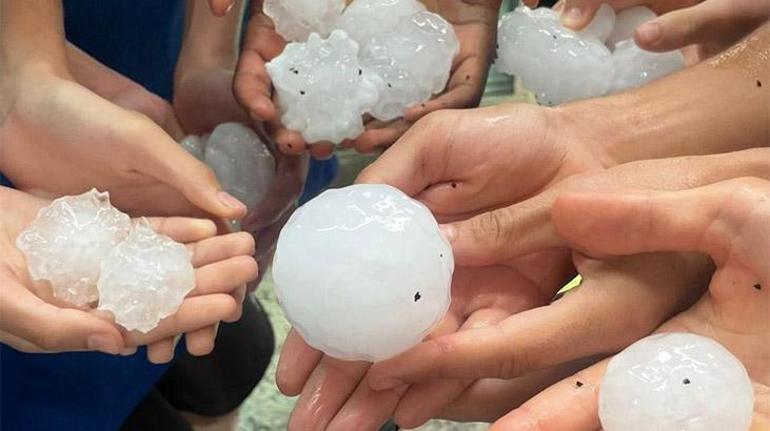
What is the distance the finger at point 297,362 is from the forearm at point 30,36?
18.0 inches

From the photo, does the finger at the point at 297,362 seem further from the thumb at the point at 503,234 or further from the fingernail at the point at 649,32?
the fingernail at the point at 649,32

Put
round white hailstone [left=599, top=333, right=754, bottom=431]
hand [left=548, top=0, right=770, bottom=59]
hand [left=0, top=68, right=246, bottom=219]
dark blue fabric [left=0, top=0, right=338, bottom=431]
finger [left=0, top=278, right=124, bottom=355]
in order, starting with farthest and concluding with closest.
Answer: dark blue fabric [left=0, top=0, right=338, bottom=431] < hand [left=548, top=0, right=770, bottom=59] < hand [left=0, top=68, right=246, bottom=219] < finger [left=0, top=278, right=124, bottom=355] < round white hailstone [left=599, top=333, right=754, bottom=431]

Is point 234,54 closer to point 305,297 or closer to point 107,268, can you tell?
point 107,268

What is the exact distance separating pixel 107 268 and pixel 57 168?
0.66 feet

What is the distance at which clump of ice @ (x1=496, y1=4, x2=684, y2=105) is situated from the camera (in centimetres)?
104

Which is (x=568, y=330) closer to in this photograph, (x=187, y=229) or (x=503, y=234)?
(x=503, y=234)

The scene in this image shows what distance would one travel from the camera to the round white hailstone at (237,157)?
43.7 inches

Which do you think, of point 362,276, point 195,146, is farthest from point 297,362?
point 195,146

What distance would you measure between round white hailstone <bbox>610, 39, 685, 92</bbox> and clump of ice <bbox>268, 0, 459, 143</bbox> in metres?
0.20

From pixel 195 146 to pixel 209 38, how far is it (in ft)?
0.62

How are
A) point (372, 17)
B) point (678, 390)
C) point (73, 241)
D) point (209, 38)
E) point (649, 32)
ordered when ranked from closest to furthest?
point (678, 390)
point (73, 241)
point (649, 32)
point (372, 17)
point (209, 38)

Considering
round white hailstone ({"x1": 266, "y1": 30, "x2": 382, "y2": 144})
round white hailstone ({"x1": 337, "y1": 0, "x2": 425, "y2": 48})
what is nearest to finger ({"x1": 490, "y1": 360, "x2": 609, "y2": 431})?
round white hailstone ({"x1": 266, "y1": 30, "x2": 382, "y2": 144})

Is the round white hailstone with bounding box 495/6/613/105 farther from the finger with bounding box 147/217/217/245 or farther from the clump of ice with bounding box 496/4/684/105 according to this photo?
the finger with bounding box 147/217/217/245

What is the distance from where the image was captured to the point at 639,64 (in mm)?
1062
